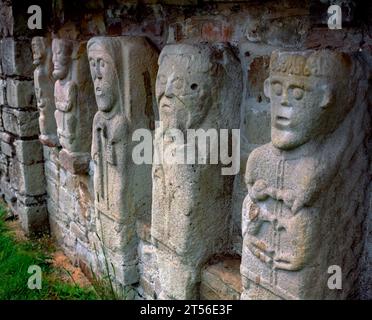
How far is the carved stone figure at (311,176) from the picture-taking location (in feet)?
4.65

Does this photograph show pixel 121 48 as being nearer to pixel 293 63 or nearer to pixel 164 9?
pixel 164 9

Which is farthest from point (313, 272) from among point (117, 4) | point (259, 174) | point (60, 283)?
point (60, 283)

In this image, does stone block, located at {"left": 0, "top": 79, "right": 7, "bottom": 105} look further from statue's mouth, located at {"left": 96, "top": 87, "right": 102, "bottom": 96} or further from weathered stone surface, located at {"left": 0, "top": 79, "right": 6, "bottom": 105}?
statue's mouth, located at {"left": 96, "top": 87, "right": 102, "bottom": 96}

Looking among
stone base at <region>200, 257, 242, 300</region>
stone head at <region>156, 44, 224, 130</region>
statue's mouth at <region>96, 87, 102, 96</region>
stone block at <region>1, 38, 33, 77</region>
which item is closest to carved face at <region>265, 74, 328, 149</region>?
stone head at <region>156, 44, 224, 130</region>

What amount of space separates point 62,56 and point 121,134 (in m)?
0.88

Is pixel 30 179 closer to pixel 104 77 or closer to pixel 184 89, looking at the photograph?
pixel 104 77

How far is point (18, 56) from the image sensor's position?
362cm

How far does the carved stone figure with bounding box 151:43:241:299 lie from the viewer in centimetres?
184

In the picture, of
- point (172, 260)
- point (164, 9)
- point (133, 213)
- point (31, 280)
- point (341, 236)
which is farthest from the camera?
point (31, 280)

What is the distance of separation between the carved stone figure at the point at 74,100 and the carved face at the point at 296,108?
164 cm

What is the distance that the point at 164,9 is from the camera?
2232mm

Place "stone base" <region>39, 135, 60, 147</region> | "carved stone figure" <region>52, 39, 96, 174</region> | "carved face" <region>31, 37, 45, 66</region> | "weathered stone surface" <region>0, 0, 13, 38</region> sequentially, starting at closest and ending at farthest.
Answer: "carved stone figure" <region>52, 39, 96, 174</region>
"carved face" <region>31, 37, 45, 66</region>
"stone base" <region>39, 135, 60, 147</region>
"weathered stone surface" <region>0, 0, 13, 38</region>
